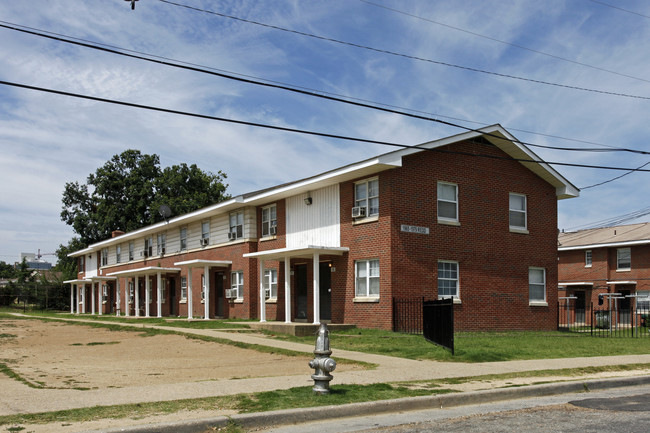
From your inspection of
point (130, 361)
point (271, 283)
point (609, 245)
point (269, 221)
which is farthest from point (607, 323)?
point (130, 361)

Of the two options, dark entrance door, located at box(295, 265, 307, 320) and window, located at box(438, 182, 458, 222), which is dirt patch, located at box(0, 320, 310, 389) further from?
window, located at box(438, 182, 458, 222)

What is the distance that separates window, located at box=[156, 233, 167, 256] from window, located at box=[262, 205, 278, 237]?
12.9 meters

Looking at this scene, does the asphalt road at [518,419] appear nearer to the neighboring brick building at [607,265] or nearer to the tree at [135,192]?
the neighboring brick building at [607,265]

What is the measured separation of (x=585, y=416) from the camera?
341 inches

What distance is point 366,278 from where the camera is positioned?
23.4 meters

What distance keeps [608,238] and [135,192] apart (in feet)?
138

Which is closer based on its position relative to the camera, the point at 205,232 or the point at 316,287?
the point at 316,287

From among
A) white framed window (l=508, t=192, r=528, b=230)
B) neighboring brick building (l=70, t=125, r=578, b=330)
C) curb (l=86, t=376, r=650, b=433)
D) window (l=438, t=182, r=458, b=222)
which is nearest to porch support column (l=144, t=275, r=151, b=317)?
neighboring brick building (l=70, t=125, r=578, b=330)

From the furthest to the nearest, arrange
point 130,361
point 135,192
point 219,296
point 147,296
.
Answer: point 135,192
point 147,296
point 219,296
point 130,361

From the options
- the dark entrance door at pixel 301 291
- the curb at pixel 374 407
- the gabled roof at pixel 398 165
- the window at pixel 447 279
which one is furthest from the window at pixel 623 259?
the curb at pixel 374 407

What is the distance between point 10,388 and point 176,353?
21.2 feet

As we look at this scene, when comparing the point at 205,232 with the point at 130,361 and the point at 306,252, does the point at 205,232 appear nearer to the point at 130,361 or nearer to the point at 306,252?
the point at 306,252

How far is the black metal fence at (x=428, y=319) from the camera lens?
15.1 meters

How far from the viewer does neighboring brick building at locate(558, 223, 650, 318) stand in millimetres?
40250
